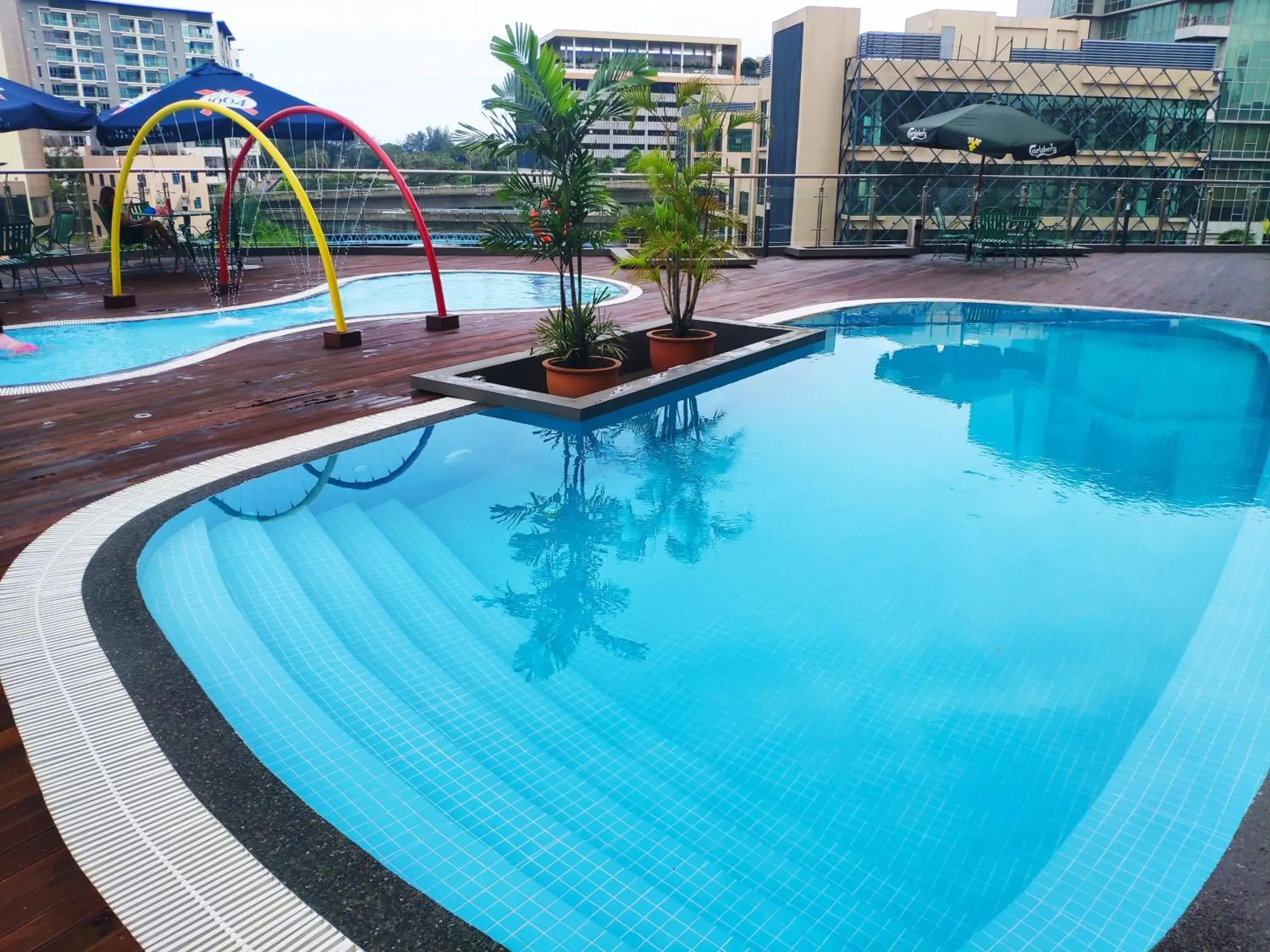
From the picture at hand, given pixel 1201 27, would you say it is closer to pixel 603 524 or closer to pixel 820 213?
pixel 820 213

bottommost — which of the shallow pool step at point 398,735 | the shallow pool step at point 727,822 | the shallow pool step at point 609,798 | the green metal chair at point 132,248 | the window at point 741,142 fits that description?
the shallow pool step at point 727,822

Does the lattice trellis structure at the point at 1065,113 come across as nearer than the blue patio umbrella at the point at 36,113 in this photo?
No

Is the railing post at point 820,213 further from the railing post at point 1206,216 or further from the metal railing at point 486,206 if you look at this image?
the railing post at point 1206,216

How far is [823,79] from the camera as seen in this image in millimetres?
47219

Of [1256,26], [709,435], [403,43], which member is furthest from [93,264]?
[1256,26]

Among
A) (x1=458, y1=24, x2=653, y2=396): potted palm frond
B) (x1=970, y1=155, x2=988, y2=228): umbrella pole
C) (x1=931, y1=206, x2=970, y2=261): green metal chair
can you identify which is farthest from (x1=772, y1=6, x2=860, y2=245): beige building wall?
(x1=458, y1=24, x2=653, y2=396): potted palm frond

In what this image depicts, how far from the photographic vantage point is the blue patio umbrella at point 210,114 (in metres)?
11.7

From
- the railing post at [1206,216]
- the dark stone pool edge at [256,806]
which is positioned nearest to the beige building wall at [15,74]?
the railing post at [1206,216]

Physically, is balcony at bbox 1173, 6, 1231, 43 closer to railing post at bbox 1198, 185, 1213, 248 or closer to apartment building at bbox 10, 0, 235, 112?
railing post at bbox 1198, 185, 1213, 248

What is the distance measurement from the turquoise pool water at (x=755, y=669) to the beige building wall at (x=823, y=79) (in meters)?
44.5

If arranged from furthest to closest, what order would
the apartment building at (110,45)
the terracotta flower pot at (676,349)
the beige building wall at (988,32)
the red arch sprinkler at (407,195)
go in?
1. the apartment building at (110,45)
2. the beige building wall at (988,32)
3. the red arch sprinkler at (407,195)
4. the terracotta flower pot at (676,349)

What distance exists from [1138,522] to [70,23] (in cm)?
13123

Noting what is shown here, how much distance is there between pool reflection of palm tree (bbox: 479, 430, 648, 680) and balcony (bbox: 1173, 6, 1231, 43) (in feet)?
229

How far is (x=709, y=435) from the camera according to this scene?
20.1 feet
